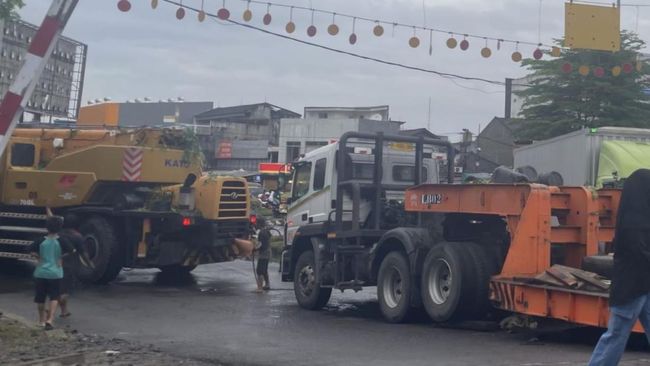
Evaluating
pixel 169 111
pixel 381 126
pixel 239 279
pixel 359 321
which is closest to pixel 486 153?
pixel 381 126

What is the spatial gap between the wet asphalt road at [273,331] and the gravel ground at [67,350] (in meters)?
0.57

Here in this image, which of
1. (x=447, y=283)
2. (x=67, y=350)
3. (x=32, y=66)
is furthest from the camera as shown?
(x=447, y=283)

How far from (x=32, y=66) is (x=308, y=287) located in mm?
9065

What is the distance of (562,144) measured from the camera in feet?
56.5

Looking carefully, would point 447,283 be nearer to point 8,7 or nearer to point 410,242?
point 410,242

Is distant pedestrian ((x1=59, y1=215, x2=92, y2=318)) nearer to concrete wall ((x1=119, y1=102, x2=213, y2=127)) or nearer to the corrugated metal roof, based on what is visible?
the corrugated metal roof

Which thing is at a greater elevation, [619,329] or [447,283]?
[619,329]

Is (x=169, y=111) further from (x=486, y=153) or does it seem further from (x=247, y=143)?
(x=486, y=153)

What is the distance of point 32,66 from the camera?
279 inches

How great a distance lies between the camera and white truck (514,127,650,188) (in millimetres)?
15516

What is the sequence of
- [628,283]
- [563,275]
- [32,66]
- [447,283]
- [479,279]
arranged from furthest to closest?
[447,283], [479,279], [563,275], [32,66], [628,283]

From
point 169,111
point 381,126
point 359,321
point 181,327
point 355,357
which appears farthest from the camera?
point 169,111

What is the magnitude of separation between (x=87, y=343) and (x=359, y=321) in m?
4.91

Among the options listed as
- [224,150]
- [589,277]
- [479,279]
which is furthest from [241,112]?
[589,277]
